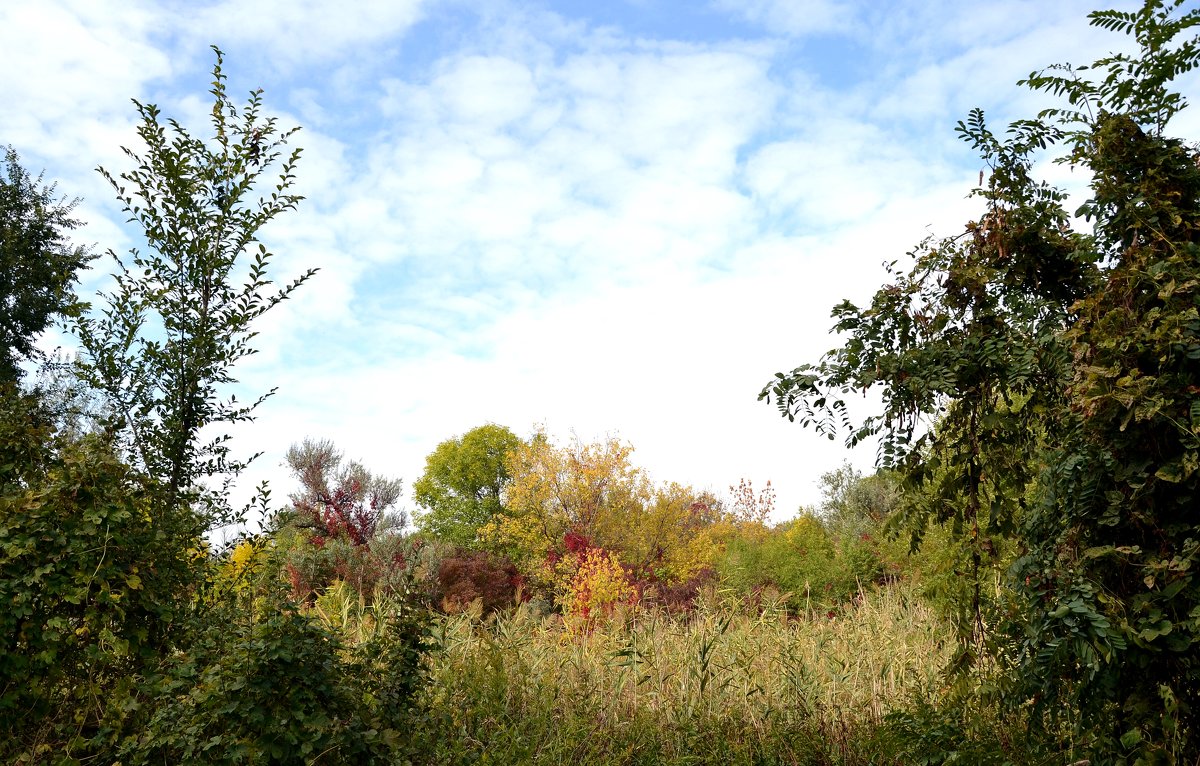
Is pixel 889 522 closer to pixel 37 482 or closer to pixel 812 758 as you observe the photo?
pixel 812 758

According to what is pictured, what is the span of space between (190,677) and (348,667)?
734 millimetres

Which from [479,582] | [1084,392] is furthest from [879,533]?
[479,582]

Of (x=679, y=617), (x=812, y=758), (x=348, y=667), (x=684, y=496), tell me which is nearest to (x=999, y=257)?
(x=812, y=758)

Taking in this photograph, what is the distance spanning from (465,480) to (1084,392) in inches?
857

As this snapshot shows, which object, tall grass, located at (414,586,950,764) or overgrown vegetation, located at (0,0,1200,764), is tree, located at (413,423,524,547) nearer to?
tall grass, located at (414,586,950,764)

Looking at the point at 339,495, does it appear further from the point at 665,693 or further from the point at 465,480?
the point at 665,693

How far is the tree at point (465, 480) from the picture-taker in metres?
22.9

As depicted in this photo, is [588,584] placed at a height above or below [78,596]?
below

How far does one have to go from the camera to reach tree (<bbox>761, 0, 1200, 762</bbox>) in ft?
9.41

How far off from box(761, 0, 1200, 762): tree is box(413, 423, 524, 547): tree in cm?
1949

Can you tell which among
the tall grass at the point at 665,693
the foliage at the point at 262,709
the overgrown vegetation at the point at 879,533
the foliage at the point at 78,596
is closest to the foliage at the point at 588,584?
the tall grass at the point at 665,693

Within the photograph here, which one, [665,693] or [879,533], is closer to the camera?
[879,533]

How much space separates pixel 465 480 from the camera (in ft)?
78.0

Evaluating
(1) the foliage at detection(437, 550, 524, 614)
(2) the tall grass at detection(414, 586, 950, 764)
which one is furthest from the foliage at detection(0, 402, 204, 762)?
(1) the foliage at detection(437, 550, 524, 614)
